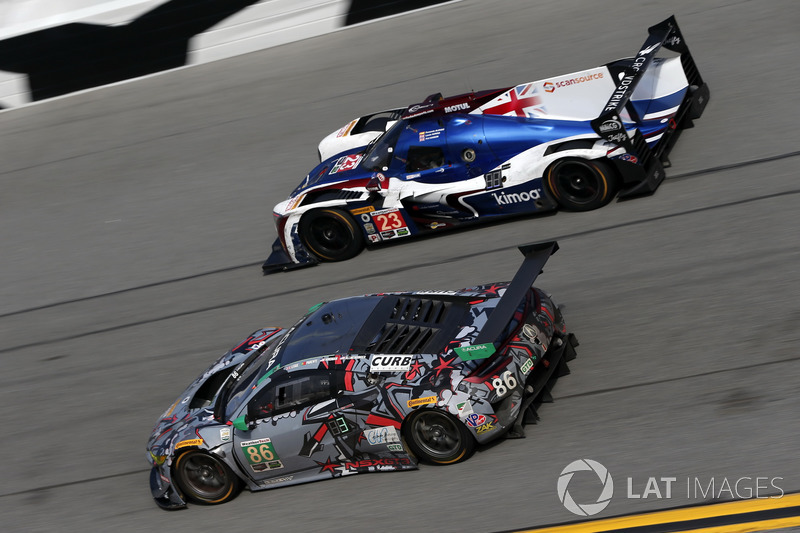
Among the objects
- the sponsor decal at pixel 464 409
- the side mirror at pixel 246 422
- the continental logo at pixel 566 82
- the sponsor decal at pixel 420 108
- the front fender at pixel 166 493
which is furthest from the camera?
the sponsor decal at pixel 420 108

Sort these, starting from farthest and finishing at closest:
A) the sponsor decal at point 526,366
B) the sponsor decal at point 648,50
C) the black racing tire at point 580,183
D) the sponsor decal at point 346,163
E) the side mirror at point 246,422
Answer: the sponsor decal at point 346,163, the sponsor decal at point 648,50, the black racing tire at point 580,183, the side mirror at point 246,422, the sponsor decal at point 526,366

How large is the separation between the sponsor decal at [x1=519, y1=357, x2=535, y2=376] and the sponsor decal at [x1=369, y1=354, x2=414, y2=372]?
83cm

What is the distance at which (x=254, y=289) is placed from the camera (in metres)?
10.8

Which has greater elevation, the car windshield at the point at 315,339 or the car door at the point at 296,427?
the car windshield at the point at 315,339

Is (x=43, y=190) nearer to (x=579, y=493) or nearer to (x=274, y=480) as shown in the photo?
(x=274, y=480)

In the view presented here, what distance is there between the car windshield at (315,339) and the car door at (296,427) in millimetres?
174

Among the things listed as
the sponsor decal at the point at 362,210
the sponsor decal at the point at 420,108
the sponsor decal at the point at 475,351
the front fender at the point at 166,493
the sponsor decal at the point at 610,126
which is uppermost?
the sponsor decal at the point at 420,108

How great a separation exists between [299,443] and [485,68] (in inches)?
359

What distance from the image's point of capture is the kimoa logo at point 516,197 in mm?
9867

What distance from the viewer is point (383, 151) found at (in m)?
10.7

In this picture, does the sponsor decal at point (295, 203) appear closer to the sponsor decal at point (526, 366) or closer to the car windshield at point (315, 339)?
the car windshield at point (315, 339)

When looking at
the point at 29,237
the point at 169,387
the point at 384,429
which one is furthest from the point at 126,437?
the point at 29,237

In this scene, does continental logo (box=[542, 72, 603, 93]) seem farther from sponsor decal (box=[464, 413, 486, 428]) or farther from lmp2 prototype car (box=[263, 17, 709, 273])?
sponsor decal (box=[464, 413, 486, 428])

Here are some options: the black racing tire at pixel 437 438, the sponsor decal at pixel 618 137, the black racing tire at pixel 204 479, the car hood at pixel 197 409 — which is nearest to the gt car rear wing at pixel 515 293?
the black racing tire at pixel 437 438
